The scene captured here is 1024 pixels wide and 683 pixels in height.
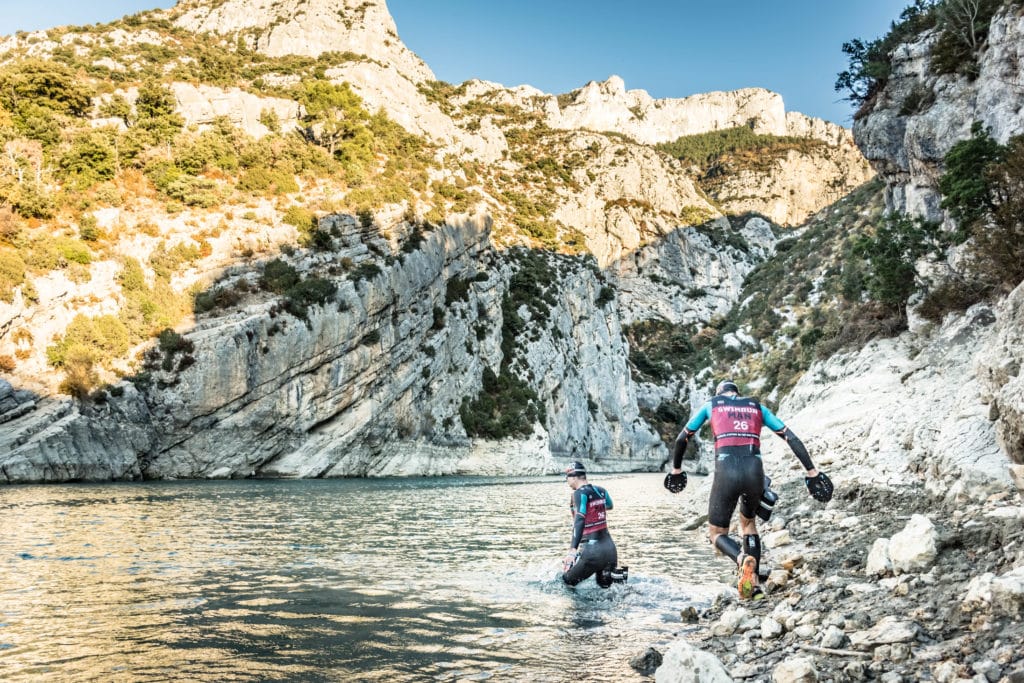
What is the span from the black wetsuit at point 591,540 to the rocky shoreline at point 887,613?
84.0 inches

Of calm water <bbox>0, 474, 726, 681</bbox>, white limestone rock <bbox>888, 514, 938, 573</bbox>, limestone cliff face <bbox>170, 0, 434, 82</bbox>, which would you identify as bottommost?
calm water <bbox>0, 474, 726, 681</bbox>

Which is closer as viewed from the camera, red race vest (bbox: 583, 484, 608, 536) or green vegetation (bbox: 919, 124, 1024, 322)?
red race vest (bbox: 583, 484, 608, 536)

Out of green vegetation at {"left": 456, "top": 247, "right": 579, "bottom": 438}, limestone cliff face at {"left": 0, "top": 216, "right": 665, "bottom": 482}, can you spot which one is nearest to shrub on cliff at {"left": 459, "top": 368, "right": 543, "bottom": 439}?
green vegetation at {"left": 456, "top": 247, "right": 579, "bottom": 438}

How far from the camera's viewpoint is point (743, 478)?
8.06 meters

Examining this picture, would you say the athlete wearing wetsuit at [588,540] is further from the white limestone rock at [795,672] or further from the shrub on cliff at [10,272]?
the shrub on cliff at [10,272]

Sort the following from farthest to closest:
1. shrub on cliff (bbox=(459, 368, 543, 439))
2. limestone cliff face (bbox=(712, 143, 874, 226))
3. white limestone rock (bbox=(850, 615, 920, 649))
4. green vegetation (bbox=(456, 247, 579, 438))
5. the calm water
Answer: limestone cliff face (bbox=(712, 143, 874, 226)), green vegetation (bbox=(456, 247, 579, 438)), shrub on cliff (bbox=(459, 368, 543, 439)), the calm water, white limestone rock (bbox=(850, 615, 920, 649))

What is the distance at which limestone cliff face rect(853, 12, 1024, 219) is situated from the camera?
2106cm

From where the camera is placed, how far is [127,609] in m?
8.22

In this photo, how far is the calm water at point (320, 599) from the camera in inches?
249

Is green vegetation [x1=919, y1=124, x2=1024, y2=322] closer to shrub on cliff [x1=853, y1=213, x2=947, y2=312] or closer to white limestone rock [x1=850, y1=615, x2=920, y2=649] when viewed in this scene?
shrub on cliff [x1=853, y1=213, x2=947, y2=312]

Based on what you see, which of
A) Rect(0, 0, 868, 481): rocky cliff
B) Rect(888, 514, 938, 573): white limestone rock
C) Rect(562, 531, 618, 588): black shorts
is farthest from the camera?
Rect(0, 0, 868, 481): rocky cliff

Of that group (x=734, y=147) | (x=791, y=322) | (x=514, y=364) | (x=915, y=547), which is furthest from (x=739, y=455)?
(x=734, y=147)

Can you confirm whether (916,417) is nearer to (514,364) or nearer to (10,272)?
(10,272)

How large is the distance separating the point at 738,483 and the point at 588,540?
3375mm
